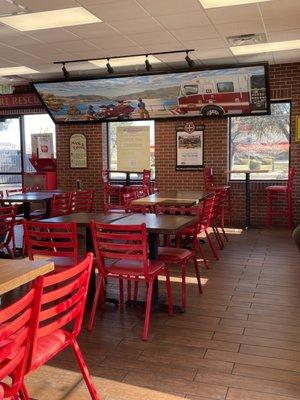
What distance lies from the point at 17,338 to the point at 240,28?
502cm

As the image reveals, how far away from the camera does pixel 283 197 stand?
Answer: 8102 millimetres

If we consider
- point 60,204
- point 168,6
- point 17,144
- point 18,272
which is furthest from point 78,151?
point 18,272

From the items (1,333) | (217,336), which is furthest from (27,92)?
(1,333)

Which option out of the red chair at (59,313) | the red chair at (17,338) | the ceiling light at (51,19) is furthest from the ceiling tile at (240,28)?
the red chair at (17,338)

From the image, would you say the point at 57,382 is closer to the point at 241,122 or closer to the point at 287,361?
the point at 287,361

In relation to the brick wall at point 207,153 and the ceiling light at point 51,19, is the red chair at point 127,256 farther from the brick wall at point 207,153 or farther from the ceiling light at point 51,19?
the brick wall at point 207,153

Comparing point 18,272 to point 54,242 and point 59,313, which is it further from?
point 54,242

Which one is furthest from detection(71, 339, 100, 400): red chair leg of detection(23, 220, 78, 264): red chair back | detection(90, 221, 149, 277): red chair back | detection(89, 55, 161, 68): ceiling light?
detection(89, 55, 161, 68): ceiling light

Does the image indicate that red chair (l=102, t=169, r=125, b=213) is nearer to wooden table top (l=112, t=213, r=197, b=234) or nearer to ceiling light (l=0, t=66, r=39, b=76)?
ceiling light (l=0, t=66, r=39, b=76)

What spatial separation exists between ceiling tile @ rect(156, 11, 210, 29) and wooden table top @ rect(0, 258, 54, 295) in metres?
3.75

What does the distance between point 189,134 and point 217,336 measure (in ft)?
18.9

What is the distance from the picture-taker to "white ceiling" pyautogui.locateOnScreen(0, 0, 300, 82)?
15.6ft

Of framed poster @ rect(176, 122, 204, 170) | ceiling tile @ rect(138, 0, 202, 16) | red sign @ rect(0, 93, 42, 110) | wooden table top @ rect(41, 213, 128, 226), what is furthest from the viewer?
red sign @ rect(0, 93, 42, 110)

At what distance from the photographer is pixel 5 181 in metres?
10.6
